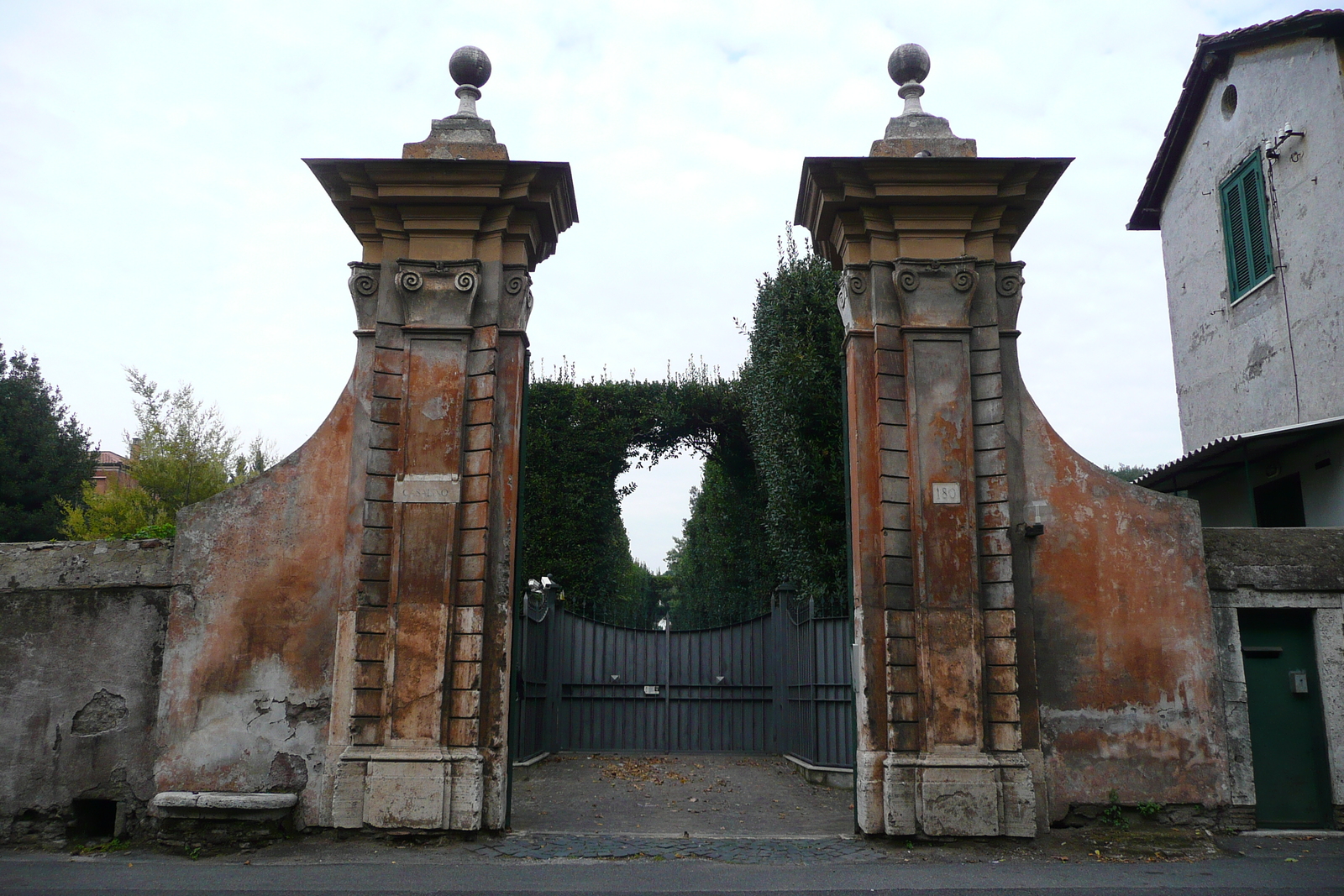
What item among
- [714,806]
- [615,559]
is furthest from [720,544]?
[714,806]

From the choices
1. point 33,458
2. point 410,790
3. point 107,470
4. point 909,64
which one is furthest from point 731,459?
point 107,470

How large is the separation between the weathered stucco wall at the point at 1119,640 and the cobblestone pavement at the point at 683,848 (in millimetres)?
1537

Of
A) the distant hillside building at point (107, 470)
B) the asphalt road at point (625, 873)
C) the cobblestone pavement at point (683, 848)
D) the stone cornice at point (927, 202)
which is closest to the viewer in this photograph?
the asphalt road at point (625, 873)

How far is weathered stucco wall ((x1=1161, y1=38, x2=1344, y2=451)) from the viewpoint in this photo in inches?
387

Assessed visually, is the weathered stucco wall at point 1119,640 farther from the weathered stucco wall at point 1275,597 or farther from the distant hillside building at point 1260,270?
the distant hillside building at point 1260,270

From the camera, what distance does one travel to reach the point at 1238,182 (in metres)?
11.5

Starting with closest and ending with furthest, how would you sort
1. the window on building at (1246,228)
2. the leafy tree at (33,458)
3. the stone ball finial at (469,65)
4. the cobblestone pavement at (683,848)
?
the cobblestone pavement at (683,848) → the stone ball finial at (469,65) → the window on building at (1246,228) → the leafy tree at (33,458)

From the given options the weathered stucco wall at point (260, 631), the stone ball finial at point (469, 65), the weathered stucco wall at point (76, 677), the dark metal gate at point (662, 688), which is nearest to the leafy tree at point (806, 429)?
the dark metal gate at point (662, 688)

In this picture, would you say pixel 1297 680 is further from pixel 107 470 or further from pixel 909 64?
pixel 107 470

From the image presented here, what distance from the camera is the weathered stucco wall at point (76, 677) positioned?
6133 mm

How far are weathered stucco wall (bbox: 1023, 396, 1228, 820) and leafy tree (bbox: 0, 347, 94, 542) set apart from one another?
23.9 meters

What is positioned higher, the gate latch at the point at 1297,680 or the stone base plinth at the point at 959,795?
the gate latch at the point at 1297,680

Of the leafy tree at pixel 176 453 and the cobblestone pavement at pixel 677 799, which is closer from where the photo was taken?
the cobblestone pavement at pixel 677 799

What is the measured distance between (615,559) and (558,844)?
1143 cm
